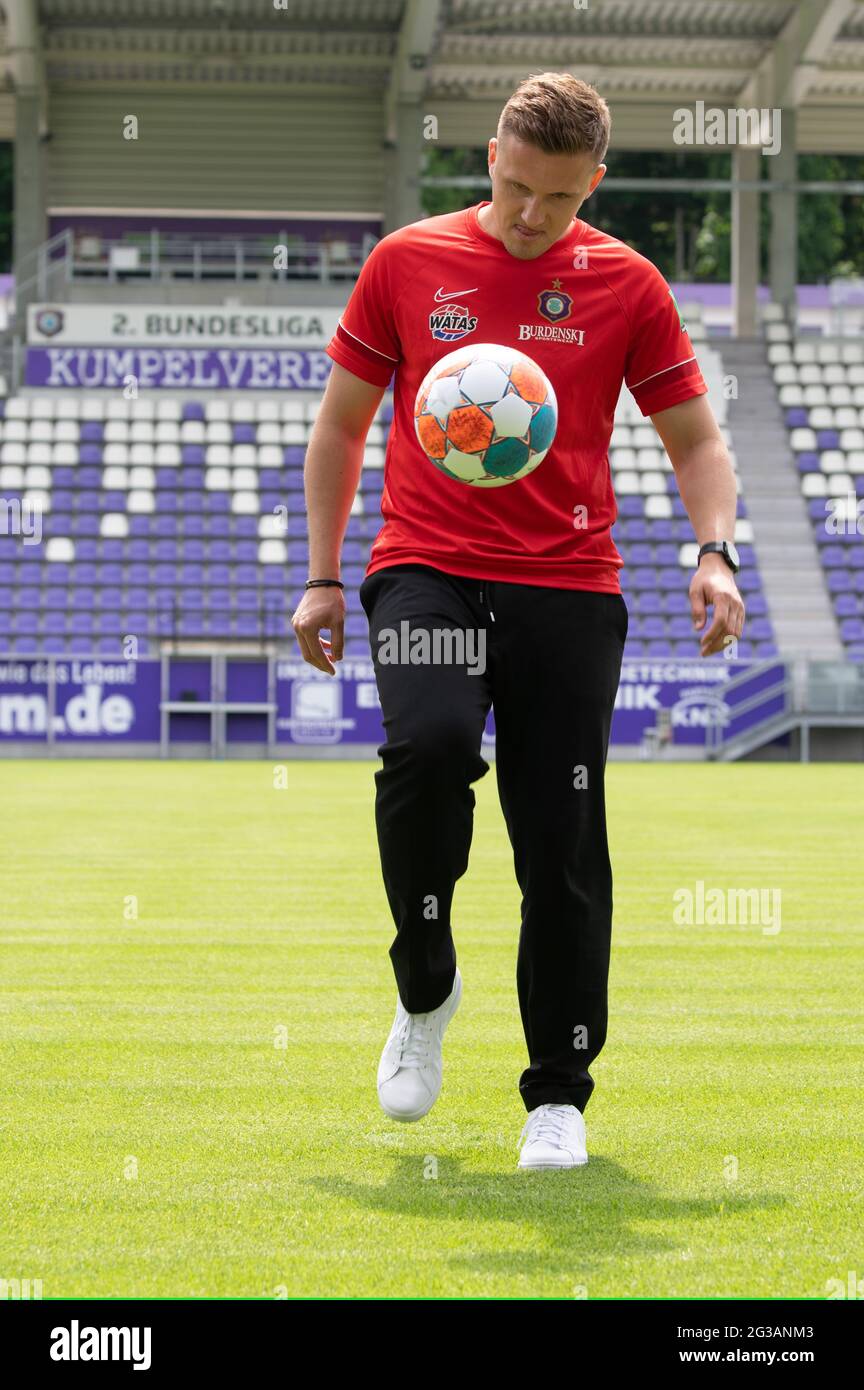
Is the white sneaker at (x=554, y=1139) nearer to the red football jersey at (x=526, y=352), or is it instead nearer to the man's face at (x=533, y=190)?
the red football jersey at (x=526, y=352)

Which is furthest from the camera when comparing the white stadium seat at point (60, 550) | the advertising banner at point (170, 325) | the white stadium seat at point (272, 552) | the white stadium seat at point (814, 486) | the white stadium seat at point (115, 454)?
the advertising banner at point (170, 325)

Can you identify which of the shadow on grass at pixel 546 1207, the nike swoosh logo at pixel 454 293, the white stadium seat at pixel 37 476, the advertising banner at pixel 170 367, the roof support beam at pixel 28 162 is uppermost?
the roof support beam at pixel 28 162

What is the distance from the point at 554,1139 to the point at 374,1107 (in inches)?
30.0

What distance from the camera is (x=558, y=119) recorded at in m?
3.75

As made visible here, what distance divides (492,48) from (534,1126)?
32162 millimetres

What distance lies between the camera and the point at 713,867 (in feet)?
35.9

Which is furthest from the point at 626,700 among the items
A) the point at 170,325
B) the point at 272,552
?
the point at 170,325

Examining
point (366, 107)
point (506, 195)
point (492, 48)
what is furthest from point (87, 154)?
point (506, 195)

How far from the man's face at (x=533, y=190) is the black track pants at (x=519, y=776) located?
0.73 meters

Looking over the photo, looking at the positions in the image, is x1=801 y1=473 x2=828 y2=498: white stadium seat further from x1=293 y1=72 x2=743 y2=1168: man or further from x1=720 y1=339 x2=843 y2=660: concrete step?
x1=293 y1=72 x2=743 y2=1168: man

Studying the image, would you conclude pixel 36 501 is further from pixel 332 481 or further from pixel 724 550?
pixel 724 550

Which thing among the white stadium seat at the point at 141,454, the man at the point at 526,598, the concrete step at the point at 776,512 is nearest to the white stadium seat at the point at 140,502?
the white stadium seat at the point at 141,454

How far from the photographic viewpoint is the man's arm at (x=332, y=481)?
4.17m

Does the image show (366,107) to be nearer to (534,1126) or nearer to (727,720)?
(727,720)
